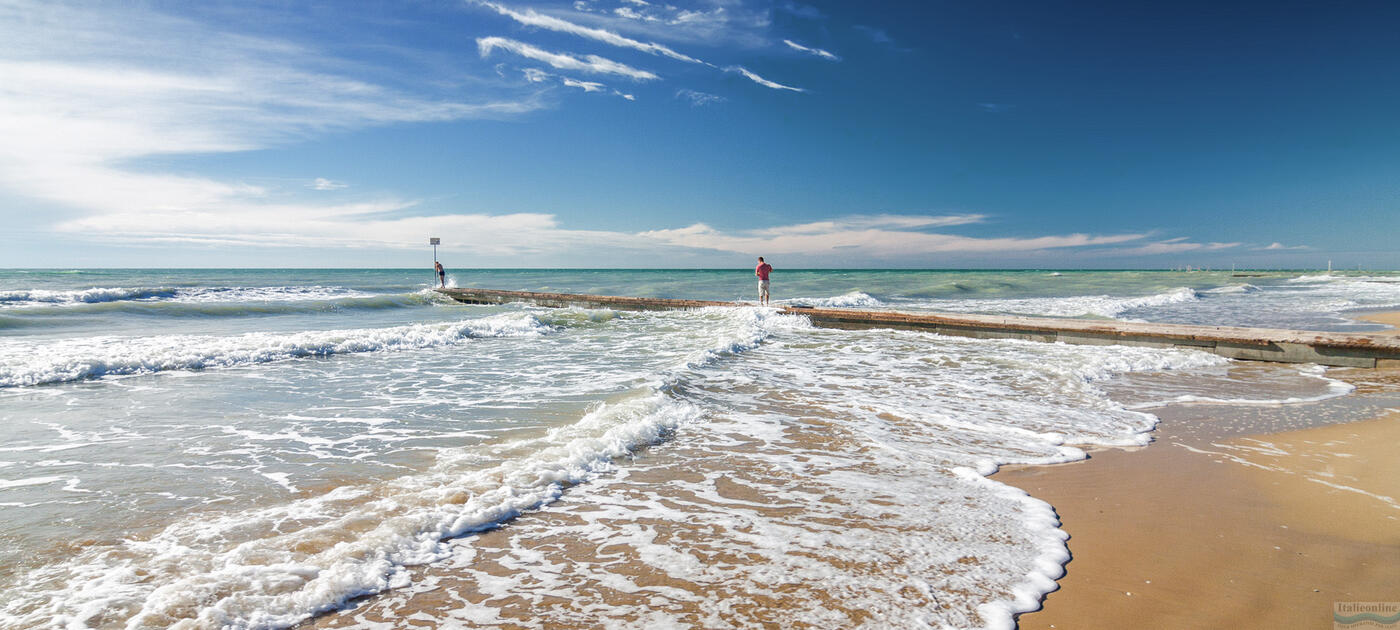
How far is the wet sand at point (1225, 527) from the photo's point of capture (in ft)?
9.44

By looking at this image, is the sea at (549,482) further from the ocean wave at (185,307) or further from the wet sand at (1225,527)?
the ocean wave at (185,307)

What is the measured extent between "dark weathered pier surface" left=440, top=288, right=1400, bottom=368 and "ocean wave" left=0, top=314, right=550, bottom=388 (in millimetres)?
10358

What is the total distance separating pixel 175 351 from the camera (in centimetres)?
1076

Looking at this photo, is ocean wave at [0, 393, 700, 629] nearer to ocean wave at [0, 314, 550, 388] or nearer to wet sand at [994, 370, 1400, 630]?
wet sand at [994, 370, 1400, 630]

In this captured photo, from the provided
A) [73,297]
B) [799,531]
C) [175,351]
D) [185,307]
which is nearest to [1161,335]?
[799,531]

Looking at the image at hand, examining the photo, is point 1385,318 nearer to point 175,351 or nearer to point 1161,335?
point 1161,335

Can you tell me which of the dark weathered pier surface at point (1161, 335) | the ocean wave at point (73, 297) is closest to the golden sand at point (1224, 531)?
the dark weathered pier surface at point (1161, 335)

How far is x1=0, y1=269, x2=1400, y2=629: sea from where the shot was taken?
294 centimetres

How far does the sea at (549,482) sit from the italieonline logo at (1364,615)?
110cm

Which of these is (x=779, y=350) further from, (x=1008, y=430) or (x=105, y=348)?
(x=105, y=348)

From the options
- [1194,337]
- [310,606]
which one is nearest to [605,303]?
[1194,337]

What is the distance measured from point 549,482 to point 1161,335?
1280 centimetres

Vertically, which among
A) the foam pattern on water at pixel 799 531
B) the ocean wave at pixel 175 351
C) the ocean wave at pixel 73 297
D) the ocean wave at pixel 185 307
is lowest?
the foam pattern on water at pixel 799 531

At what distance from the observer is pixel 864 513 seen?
403cm
